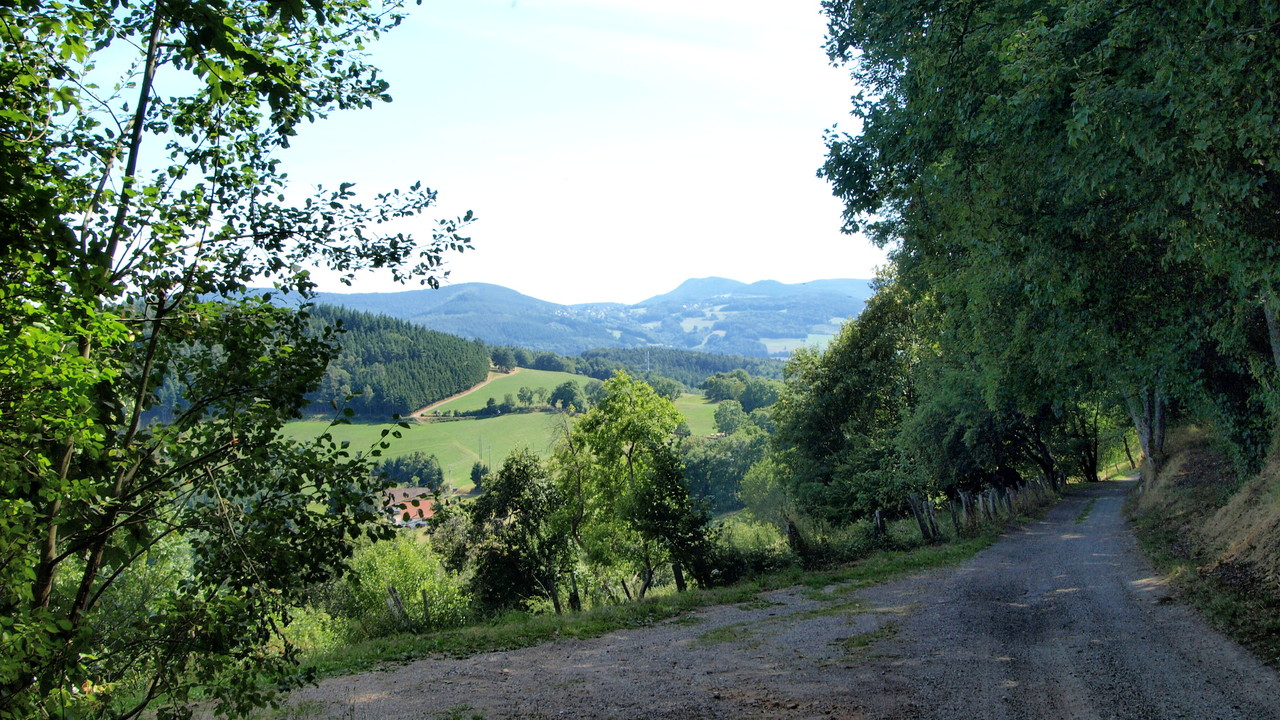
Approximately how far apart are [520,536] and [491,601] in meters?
2.95

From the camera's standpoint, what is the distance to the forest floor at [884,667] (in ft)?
22.6

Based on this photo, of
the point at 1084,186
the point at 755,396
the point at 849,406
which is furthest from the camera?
the point at 755,396

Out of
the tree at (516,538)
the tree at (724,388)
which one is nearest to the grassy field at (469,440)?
the tree at (724,388)

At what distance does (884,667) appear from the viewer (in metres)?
8.31

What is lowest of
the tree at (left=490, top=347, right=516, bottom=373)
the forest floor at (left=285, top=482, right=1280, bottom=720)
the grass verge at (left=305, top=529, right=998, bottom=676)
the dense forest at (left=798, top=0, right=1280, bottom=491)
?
the grass verge at (left=305, top=529, right=998, bottom=676)

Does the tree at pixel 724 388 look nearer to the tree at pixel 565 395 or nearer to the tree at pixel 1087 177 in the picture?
the tree at pixel 565 395

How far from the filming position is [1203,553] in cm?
1305

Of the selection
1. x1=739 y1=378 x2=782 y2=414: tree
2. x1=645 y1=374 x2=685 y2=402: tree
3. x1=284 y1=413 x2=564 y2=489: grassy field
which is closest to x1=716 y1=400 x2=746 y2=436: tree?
x1=739 y1=378 x2=782 y2=414: tree

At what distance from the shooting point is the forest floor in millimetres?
6902

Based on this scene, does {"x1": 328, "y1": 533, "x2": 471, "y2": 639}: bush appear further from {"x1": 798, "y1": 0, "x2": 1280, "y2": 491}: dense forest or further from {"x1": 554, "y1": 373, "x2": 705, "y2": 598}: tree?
{"x1": 798, "y1": 0, "x2": 1280, "y2": 491}: dense forest

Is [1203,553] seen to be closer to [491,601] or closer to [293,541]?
[293,541]

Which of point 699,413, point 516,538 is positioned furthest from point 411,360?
point 516,538

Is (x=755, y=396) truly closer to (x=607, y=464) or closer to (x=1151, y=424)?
(x=1151, y=424)

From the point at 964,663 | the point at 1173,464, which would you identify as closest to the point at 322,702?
the point at 964,663
